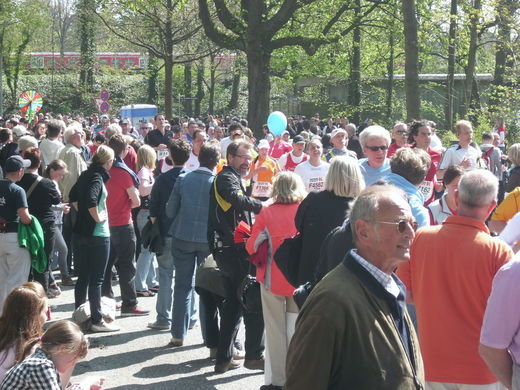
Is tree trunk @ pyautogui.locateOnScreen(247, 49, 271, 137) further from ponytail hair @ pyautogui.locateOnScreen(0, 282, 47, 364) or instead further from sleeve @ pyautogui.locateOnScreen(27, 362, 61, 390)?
sleeve @ pyautogui.locateOnScreen(27, 362, 61, 390)

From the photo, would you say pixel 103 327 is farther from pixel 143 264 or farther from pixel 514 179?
pixel 514 179

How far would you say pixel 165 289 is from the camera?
8.52 meters

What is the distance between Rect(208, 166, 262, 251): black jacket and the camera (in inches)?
273

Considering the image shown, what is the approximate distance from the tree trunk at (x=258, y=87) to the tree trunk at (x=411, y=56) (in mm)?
8331

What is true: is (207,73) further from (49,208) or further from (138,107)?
(49,208)

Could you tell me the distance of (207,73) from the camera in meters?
63.7

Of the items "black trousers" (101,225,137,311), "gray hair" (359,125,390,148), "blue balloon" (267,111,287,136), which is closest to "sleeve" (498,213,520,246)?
"gray hair" (359,125,390,148)

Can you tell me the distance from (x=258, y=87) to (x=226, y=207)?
1822 cm

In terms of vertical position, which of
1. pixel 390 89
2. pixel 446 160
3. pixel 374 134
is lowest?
pixel 446 160

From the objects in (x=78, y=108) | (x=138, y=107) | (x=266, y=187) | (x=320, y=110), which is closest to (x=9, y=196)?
(x=266, y=187)

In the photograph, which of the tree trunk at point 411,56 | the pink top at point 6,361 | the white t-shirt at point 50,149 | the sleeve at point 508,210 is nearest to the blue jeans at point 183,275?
the sleeve at point 508,210

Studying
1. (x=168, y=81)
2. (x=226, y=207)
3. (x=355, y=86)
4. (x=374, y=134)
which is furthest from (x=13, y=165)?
(x=355, y=86)

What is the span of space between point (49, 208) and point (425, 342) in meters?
5.57

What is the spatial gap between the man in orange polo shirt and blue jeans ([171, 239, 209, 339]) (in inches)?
138
